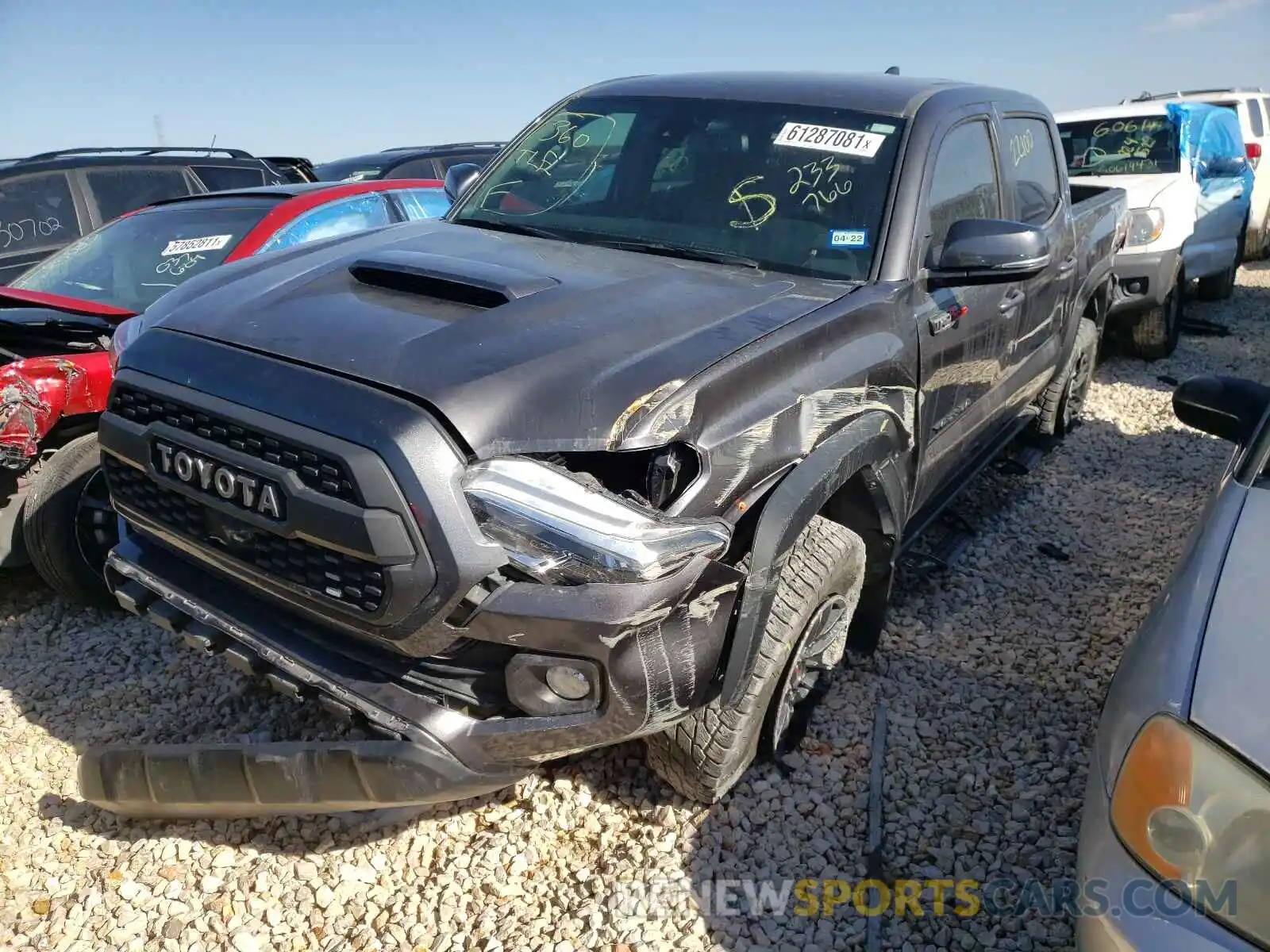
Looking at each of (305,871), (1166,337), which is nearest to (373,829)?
(305,871)

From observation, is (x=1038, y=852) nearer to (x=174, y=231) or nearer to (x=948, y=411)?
(x=948, y=411)

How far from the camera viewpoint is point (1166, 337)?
7.38 metres

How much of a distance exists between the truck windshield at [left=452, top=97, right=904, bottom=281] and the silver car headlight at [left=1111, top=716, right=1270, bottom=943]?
159cm

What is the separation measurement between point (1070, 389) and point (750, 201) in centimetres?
329

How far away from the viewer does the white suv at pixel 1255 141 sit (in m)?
10.4

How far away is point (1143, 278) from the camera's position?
22.5ft

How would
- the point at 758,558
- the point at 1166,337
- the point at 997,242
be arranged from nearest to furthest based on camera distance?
the point at 758,558, the point at 997,242, the point at 1166,337

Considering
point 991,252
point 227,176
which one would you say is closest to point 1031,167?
point 991,252

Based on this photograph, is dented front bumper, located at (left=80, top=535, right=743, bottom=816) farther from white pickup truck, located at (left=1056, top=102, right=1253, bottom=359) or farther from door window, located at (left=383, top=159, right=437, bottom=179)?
door window, located at (left=383, top=159, right=437, bottom=179)

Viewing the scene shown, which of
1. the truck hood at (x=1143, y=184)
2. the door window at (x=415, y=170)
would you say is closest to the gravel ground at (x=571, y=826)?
the truck hood at (x=1143, y=184)

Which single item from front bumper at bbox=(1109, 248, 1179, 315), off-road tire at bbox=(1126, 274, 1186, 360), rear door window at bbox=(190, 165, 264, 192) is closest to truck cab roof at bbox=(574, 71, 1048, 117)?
front bumper at bbox=(1109, 248, 1179, 315)

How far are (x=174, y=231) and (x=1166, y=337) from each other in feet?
22.8

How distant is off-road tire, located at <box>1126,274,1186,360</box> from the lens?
23.7 ft

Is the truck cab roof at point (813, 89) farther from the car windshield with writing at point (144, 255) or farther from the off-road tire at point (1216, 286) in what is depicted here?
the off-road tire at point (1216, 286)
